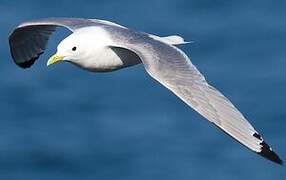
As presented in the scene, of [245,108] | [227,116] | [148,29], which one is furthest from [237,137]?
[148,29]

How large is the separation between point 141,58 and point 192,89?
423mm

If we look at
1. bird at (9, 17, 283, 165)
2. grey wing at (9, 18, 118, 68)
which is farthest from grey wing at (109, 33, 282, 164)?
grey wing at (9, 18, 118, 68)

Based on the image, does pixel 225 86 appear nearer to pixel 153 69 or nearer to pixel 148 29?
pixel 148 29

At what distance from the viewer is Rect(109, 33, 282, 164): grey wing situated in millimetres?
7000

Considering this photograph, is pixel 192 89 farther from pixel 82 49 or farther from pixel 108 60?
pixel 82 49

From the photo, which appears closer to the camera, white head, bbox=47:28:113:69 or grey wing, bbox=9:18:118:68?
white head, bbox=47:28:113:69

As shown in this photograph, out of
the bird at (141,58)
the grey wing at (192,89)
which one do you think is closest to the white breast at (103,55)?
the bird at (141,58)

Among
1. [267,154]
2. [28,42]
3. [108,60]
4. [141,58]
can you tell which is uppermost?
[28,42]

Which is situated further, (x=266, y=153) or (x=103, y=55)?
(x=103, y=55)

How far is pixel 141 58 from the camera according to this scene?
7.68 m

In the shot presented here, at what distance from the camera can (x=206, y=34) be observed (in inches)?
510

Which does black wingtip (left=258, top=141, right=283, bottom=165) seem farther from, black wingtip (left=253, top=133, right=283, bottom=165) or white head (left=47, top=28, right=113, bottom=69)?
white head (left=47, top=28, right=113, bottom=69)

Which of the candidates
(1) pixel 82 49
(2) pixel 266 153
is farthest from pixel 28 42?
(2) pixel 266 153

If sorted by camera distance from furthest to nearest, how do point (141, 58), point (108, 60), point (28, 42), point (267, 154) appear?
1. point (28, 42)
2. point (108, 60)
3. point (141, 58)
4. point (267, 154)
